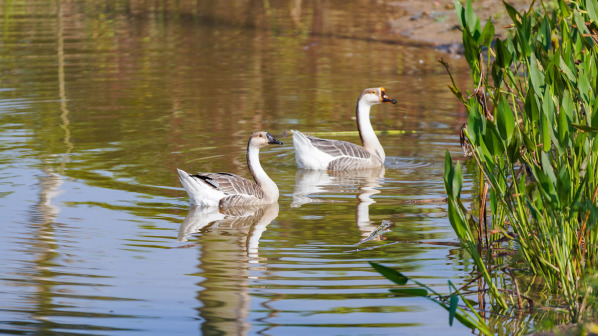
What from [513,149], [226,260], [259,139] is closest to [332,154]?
[259,139]

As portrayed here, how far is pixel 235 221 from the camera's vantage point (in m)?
10.5

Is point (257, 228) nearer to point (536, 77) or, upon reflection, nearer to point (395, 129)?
point (536, 77)

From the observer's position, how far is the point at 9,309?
7.41 metres

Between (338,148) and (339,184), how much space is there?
2.76ft

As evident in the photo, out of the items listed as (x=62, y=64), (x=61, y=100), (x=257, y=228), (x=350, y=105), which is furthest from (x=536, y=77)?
(x=62, y=64)

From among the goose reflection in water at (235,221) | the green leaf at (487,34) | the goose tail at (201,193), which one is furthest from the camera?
the goose tail at (201,193)

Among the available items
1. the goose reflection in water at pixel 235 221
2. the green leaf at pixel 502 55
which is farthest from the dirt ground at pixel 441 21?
the green leaf at pixel 502 55

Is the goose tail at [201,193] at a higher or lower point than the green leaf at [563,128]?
lower

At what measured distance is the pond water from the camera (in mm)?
7395

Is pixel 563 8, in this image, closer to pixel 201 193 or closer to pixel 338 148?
pixel 201 193

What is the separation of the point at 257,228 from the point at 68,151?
15.5 feet

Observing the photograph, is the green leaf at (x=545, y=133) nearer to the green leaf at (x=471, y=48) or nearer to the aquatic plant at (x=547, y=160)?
the aquatic plant at (x=547, y=160)

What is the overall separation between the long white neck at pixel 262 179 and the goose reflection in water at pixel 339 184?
0.26 metres

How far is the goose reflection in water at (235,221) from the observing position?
31.9 ft
